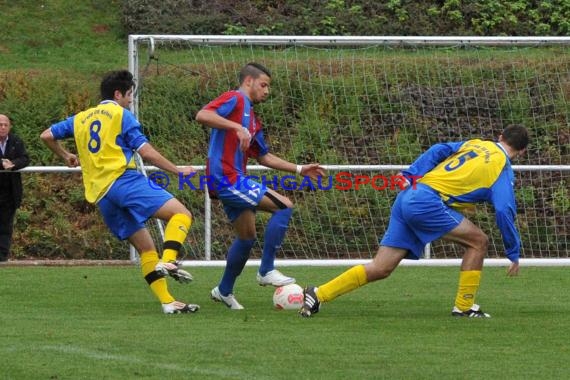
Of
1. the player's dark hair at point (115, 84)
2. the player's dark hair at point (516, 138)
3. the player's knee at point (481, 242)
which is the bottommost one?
the player's knee at point (481, 242)

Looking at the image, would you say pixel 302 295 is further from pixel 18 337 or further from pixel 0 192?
pixel 0 192

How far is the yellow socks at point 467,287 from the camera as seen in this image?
364 inches

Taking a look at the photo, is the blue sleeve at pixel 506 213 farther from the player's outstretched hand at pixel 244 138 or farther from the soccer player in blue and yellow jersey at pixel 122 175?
the soccer player in blue and yellow jersey at pixel 122 175

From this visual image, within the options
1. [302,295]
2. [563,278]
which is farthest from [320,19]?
[302,295]

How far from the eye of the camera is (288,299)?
977cm

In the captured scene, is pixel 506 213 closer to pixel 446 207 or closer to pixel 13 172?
pixel 446 207

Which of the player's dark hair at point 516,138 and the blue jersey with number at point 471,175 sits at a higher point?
the player's dark hair at point 516,138

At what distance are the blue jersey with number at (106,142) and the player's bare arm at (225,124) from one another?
49cm

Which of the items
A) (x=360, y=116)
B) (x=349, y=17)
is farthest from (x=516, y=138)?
(x=349, y=17)

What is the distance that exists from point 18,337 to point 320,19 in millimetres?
17508

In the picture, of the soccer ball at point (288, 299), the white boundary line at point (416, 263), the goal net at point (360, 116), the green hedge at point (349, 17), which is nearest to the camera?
the soccer ball at point (288, 299)

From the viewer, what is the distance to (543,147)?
16938mm

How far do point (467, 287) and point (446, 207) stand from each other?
64 centimetres

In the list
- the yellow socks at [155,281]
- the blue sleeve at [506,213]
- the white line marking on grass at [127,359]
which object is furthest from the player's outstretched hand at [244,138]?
the white line marking on grass at [127,359]
